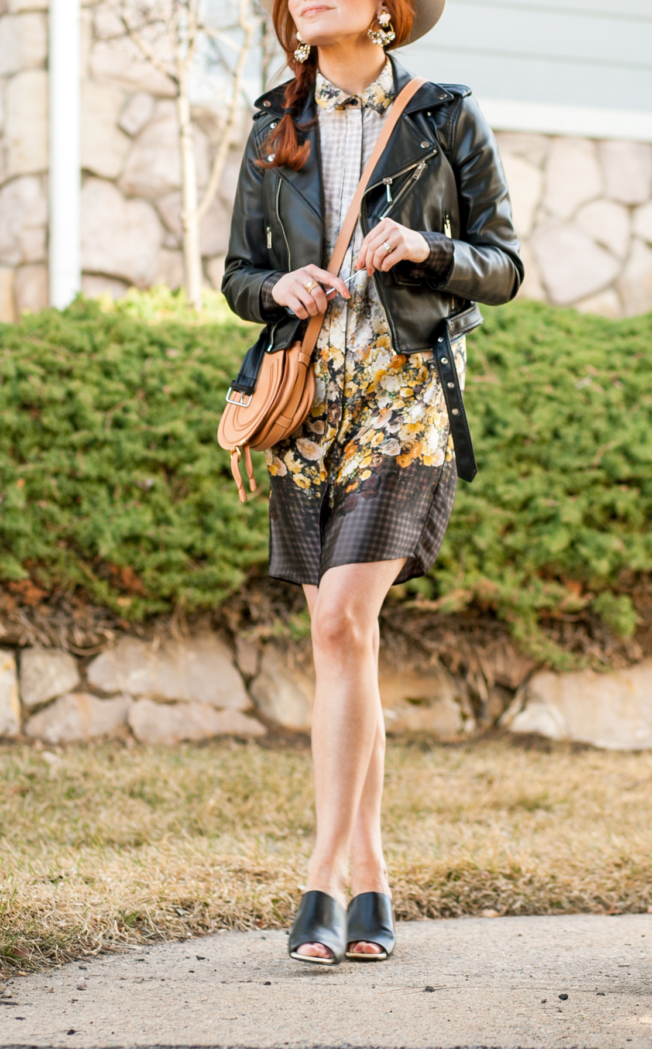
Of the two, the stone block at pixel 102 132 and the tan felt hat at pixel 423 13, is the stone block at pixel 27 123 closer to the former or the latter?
the stone block at pixel 102 132

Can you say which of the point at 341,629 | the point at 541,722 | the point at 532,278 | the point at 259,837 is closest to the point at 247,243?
the point at 341,629

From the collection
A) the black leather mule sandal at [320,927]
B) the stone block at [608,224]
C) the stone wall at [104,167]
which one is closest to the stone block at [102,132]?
the stone wall at [104,167]

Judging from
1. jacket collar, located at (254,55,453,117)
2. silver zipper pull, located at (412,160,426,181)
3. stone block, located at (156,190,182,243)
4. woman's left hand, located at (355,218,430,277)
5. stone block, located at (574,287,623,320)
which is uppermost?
stone block, located at (156,190,182,243)

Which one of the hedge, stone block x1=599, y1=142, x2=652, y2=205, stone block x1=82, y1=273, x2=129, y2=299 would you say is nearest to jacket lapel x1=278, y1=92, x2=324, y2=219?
the hedge

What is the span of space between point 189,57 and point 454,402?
4.73 metres

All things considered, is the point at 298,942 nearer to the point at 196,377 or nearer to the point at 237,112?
the point at 196,377

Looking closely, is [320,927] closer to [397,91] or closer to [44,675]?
[397,91]

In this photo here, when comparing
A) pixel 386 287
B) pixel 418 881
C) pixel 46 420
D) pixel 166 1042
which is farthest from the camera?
pixel 46 420

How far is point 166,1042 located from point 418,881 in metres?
1.20

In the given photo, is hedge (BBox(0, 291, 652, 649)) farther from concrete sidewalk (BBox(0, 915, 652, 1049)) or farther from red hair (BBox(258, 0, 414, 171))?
concrete sidewalk (BBox(0, 915, 652, 1049))

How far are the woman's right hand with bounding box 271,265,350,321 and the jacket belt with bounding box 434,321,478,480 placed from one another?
239 millimetres

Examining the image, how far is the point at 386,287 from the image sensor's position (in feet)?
7.20

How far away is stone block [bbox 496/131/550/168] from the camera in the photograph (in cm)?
706

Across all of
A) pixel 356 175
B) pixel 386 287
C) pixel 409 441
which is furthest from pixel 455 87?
pixel 409 441
